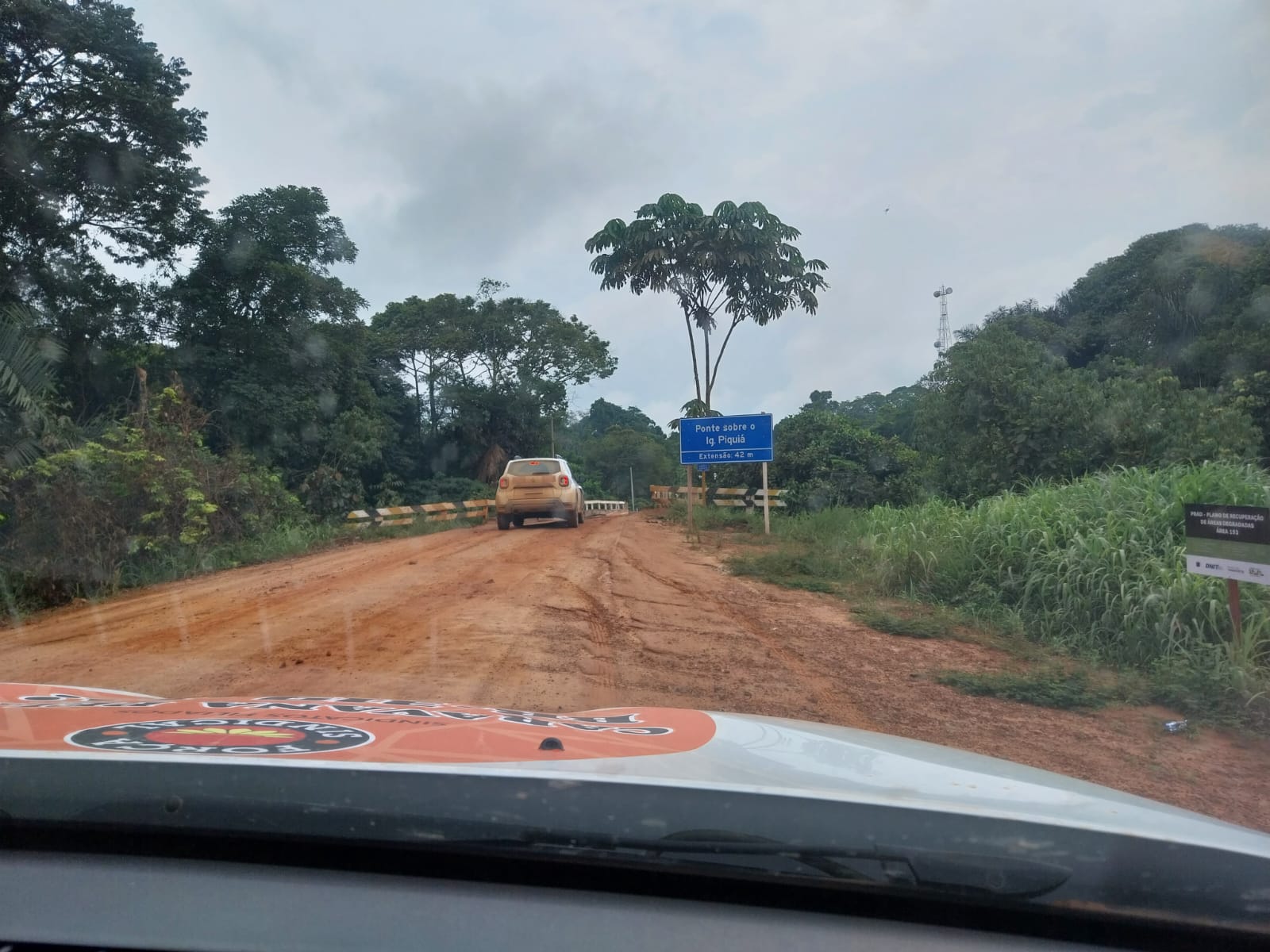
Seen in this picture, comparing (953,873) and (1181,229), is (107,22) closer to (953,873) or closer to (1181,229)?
(953,873)

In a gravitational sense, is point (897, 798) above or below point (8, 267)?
below

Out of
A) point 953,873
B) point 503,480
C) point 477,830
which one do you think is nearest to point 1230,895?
point 953,873

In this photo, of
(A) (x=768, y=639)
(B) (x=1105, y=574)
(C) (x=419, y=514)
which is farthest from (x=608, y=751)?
(C) (x=419, y=514)

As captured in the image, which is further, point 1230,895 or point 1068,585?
point 1068,585

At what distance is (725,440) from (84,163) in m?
16.3

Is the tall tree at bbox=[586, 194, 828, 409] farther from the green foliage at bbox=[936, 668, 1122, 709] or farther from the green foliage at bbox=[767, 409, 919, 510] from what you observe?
the green foliage at bbox=[936, 668, 1122, 709]

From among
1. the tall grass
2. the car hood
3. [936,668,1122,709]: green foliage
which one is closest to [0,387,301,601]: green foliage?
the tall grass

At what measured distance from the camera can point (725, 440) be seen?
59.5ft

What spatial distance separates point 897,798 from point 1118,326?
33612mm

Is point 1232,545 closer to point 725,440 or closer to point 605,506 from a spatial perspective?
point 725,440

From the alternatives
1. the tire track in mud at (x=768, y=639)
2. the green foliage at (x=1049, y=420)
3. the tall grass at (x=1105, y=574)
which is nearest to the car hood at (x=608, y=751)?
the tire track in mud at (x=768, y=639)

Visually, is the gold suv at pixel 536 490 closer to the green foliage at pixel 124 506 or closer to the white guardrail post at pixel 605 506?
the green foliage at pixel 124 506

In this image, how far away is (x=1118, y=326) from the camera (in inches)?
1232

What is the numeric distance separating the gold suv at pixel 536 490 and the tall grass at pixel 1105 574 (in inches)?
293
